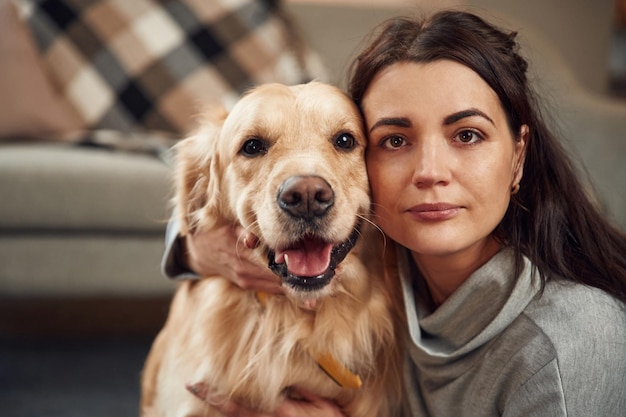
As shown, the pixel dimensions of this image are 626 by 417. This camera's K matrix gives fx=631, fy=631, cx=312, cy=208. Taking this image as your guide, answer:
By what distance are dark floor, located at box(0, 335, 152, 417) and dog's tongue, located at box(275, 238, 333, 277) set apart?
0.95 m

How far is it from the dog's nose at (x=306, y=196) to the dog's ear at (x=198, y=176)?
30 cm

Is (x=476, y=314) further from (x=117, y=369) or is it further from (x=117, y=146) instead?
(x=117, y=146)

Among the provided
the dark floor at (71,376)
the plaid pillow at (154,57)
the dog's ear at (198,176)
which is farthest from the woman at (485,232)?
the plaid pillow at (154,57)

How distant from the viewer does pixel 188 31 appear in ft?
8.87

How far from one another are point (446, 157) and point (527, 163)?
236 mm

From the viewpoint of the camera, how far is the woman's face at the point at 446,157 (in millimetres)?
1051

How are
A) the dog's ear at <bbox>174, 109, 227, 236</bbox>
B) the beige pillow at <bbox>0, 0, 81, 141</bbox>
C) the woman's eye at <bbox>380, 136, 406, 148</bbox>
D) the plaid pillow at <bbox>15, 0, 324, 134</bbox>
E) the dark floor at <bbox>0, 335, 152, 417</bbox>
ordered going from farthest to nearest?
the plaid pillow at <bbox>15, 0, 324, 134</bbox> → the beige pillow at <bbox>0, 0, 81, 141</bbox> → the dark floor at <bbox>0, 335, 152, 417</bbox> → the dog's ear at <bbox>174, 109, 227, 236</bbox> → the woman's eye at <bbox>380, 136, 406, 148</bbox>

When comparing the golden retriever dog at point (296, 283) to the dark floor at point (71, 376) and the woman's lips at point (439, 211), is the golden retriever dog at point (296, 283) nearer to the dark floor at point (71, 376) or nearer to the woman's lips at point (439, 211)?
the woman's lips at point (439, 211)

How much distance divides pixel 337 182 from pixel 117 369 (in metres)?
1.30

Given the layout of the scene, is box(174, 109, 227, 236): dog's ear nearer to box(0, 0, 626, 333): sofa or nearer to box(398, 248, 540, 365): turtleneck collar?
box(0, 0, 626, 333): sofa

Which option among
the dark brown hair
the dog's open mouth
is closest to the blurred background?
the dark brown hair

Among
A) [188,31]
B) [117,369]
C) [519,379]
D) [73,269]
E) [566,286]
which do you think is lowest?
[117,369]

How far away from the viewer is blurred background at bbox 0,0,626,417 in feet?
6.34

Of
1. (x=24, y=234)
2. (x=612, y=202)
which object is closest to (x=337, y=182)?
(x=24, y=234)
